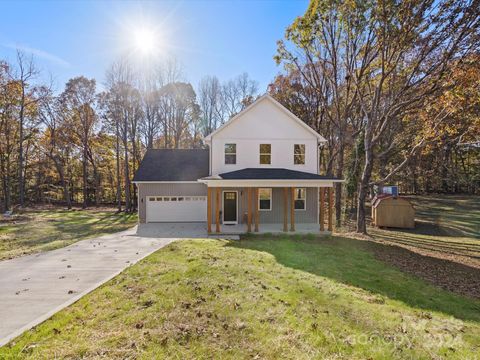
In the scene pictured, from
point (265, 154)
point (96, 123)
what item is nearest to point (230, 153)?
point (265, 154)

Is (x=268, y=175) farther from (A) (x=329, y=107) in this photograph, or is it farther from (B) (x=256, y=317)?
(A) (x=329, y=107)

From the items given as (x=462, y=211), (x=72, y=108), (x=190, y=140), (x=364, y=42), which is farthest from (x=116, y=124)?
(x=462, y=211)

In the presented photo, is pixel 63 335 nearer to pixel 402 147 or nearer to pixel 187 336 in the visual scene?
pixel 187 336

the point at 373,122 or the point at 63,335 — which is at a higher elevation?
the point at 373,122

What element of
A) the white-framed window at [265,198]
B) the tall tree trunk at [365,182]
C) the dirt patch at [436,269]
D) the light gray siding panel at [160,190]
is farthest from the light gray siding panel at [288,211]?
the light gray siding panel at [160,190]

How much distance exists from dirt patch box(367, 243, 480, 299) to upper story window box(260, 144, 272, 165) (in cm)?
689

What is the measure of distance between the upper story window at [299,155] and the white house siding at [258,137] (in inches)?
9.6

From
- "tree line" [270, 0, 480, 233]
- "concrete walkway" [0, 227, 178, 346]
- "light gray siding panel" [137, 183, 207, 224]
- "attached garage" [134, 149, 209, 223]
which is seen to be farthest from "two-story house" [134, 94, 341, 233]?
"concrete walkway" [0, 227, 178, 346]

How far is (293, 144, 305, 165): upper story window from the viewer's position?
1489cm

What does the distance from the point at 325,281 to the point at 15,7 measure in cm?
1503

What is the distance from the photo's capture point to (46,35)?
1143 centimetres

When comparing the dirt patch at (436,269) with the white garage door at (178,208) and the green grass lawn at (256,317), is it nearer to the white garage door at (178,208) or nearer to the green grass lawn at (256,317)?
the green grass lawn at (256,317)

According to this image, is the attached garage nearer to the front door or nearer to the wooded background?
the front door

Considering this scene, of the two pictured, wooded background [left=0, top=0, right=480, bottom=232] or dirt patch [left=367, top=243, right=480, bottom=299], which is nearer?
dirt patch [left=367, top=243, right=480, bottom=299]
